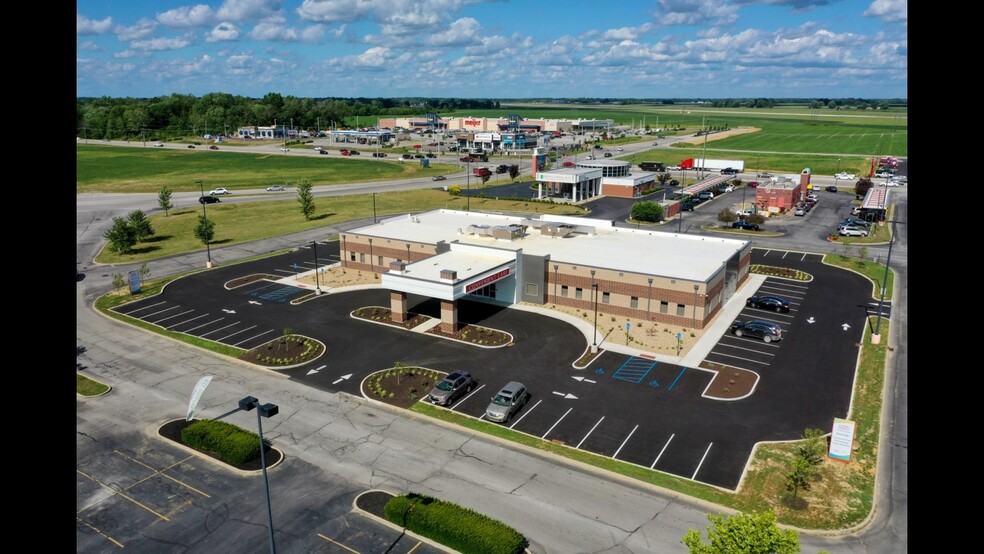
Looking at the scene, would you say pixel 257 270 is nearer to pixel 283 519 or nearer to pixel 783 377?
pixel 283 519

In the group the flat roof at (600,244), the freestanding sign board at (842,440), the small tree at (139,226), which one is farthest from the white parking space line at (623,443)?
the small tree at (139,226)

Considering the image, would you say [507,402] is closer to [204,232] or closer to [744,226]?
[204,232]

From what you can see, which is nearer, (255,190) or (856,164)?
(255,190)

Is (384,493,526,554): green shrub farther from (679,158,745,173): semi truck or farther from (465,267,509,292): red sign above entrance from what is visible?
(679,158,745,173): semi truck

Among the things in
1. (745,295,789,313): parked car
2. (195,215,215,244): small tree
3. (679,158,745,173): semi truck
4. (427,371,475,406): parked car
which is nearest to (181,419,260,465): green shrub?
(427,371,475,406): parked car

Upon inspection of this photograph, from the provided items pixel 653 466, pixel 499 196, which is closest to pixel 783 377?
pixel 653 466
